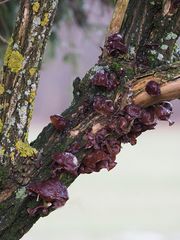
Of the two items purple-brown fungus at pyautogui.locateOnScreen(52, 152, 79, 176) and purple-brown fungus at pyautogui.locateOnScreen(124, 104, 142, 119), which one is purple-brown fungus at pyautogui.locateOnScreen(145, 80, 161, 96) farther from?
purple-brown fungus at pyautogui.locateOnScreen(52, 152, 79, 176)

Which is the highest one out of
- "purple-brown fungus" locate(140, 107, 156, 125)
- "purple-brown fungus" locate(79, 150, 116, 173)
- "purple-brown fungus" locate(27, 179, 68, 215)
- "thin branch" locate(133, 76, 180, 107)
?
"thin branch" locate(133, 76, 180, 107)

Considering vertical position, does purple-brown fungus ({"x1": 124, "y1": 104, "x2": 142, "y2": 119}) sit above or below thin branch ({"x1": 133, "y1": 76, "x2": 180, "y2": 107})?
below

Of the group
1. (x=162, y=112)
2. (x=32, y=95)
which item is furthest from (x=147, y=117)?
(x=32, y=95)

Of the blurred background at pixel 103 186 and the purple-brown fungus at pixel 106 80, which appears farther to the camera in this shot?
the blurred background at pixel 103 186

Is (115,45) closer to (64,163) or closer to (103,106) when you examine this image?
(103,106)

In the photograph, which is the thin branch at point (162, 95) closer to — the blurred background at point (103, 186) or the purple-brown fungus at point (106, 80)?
the purple-brown fungus at point (106, 80)

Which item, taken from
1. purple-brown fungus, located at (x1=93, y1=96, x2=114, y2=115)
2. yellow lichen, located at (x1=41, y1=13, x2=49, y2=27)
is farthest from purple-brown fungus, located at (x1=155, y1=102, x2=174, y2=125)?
yellow lichen, located at (x1=41, y1=13, x2=49, y2=27)

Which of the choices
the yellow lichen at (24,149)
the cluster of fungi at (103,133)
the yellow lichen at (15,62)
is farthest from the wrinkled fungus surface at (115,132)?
the yellow lichen at (15,62)
